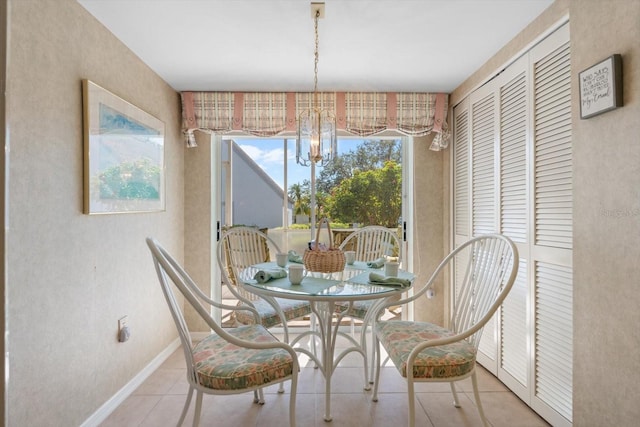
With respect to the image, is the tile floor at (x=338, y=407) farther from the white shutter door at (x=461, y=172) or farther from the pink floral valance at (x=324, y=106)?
the pink floral valance at (x=324, y=106)

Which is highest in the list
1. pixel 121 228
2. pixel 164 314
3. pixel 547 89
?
pixel 547 89

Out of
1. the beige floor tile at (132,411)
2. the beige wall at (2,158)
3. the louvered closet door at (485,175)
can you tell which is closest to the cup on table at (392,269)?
the louvered closet door at (485,175)

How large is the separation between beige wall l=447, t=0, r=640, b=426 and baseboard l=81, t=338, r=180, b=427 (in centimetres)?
249

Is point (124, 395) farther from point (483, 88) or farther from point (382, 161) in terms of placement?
point (483, 88)

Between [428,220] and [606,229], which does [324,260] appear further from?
[428,220]

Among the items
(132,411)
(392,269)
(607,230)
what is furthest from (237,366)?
(607,230)

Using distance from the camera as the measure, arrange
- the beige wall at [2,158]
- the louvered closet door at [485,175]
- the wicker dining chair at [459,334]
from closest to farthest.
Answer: the beige wall at [2,158] < the wicker dining chair at [459,334] < the louvered closet door at [485,175]

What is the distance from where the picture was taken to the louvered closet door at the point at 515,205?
7.14 ft

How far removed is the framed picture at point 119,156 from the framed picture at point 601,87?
2460 mm

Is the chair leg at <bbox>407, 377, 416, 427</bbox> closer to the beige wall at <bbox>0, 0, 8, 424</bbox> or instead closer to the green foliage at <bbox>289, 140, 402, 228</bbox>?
the beige wall at <bbox>0, 0, 8, 424</bbox>

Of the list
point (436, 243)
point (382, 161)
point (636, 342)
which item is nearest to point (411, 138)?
point (382, 161)

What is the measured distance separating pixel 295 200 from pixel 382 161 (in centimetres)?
96

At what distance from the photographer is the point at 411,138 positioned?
337 centimetres

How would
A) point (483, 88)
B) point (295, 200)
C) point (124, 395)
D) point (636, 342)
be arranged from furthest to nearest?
1. point (295, 200)
2. point (483, 88)
3. point (124, 395)
4. point (636, 342)
